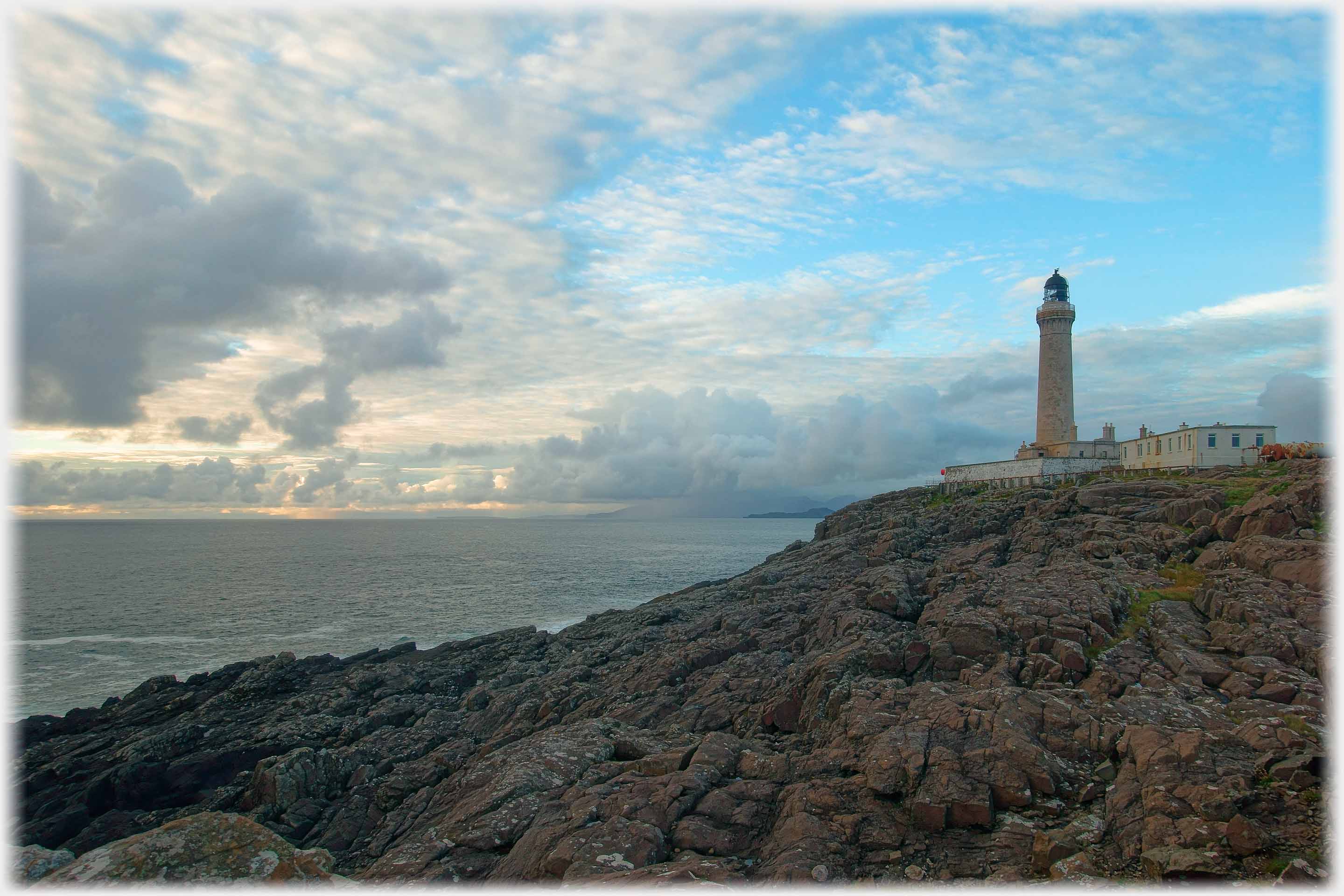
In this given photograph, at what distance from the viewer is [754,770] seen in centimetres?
1595

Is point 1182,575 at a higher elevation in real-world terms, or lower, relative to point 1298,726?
higher

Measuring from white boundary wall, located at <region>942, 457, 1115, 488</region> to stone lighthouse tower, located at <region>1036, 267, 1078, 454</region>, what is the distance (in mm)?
8718

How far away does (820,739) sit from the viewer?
18.0 m

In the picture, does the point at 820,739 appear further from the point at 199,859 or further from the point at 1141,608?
the point at 199,859

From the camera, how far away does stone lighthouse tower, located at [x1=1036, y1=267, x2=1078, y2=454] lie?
72.9 m

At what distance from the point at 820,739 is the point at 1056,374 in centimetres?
6841

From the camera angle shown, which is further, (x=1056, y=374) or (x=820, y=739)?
(x=1056, y=374)

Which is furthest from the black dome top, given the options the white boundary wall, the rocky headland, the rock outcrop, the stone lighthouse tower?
the rock outcrop

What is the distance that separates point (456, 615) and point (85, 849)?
149ft

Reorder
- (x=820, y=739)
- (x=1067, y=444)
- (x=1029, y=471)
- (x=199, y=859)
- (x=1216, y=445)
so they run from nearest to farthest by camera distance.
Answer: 1. (x=199, y=859)
2. (x=820, y=739)
3. (x=1216, y=445)
4. (x=1029, y=471)
5. (x=1067, y=444)

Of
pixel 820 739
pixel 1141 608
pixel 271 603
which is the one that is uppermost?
pixel 1141 608

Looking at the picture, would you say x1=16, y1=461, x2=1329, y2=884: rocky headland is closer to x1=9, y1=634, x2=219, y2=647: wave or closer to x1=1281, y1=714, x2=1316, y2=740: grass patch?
x1=1281, y1=714, x2=1316, y2=740: grass patch

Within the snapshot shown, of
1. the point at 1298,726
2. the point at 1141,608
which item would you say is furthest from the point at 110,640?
the point at 1298,726

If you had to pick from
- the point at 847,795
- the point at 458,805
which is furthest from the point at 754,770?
the point at 458,805
